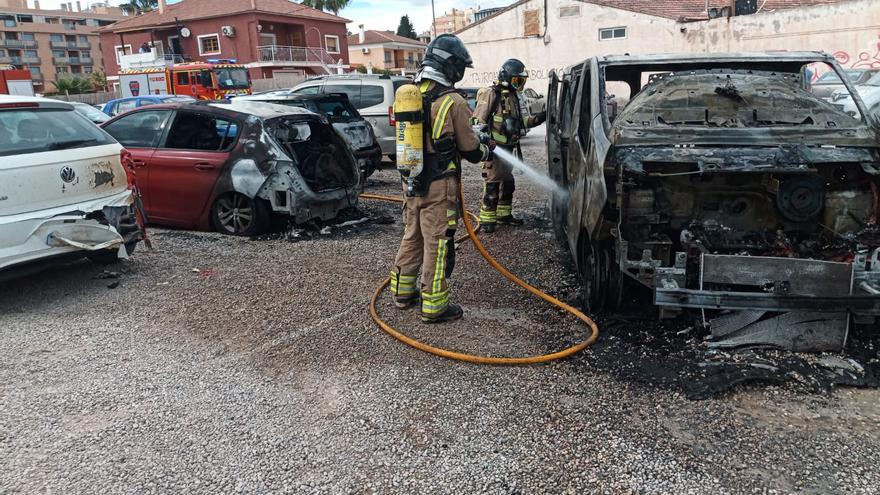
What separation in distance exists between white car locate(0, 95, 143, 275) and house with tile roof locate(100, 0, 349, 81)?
1603 inches

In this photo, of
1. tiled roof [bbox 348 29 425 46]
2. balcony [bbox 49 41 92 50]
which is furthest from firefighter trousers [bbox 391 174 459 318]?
balcony [bbox 49 41 92 50]

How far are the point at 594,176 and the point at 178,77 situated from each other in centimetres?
2471

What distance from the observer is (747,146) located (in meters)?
3.90

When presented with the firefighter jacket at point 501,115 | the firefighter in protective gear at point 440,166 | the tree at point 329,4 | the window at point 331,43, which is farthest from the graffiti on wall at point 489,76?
the tree at point 329,4

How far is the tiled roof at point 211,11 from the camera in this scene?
147 feet

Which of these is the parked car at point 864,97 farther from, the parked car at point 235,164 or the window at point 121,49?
the window at point 121,49

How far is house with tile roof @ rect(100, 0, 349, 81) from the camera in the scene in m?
44.3

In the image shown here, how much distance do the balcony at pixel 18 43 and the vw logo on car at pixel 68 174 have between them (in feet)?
294

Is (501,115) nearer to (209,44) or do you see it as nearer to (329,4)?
(209,44)

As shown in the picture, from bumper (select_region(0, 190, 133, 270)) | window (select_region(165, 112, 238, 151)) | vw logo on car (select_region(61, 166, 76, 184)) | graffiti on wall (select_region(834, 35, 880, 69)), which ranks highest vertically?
graffiti on wall (select_region(834, 35, 880, 69))

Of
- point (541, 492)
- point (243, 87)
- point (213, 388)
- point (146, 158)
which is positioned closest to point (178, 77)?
point (243, 87)

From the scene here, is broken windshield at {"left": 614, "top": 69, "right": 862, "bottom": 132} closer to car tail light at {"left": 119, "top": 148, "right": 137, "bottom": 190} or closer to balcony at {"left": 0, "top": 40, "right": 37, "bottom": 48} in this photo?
car tail light at {"left": 119, "top": 148, "right": 137, "bottom": 190}

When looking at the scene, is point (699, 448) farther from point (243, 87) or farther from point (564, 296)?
point (243, 87)

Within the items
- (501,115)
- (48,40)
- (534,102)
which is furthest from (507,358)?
(48,40)
